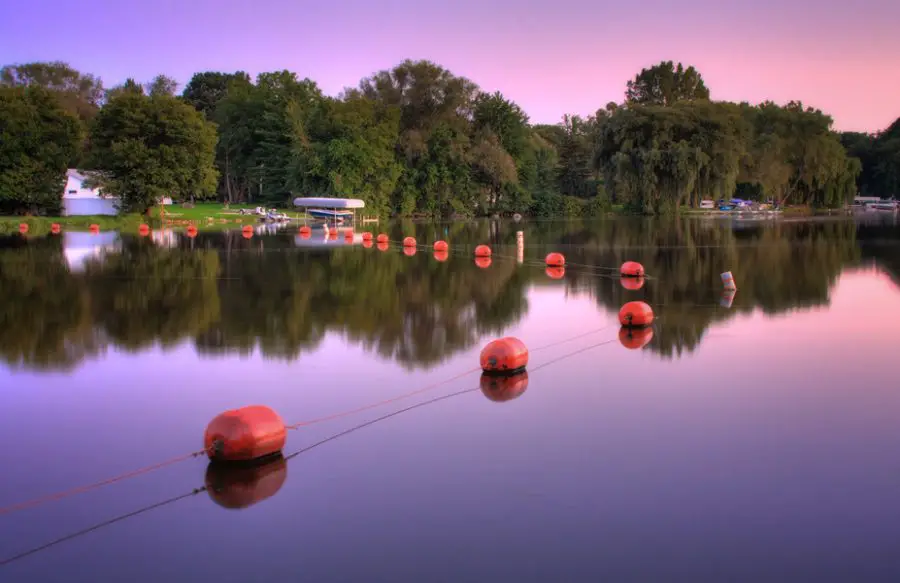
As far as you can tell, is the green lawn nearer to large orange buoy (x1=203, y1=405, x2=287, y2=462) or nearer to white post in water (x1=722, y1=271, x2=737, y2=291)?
white post in water (x1=722, y1=271, x2=737, y2=291)

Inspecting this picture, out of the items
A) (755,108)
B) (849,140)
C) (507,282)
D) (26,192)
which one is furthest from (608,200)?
(507,282)

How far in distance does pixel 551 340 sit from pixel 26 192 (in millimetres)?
54835

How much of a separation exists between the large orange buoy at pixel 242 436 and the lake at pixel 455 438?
23cm

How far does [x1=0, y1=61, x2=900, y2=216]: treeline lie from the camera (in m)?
58.6

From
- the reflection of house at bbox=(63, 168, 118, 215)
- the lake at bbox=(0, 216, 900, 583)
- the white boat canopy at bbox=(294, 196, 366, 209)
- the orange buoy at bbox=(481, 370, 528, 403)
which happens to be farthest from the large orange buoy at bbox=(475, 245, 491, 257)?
the reflection of house at bbox=(63, 168, 118, 215)

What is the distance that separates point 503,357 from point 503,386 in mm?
646

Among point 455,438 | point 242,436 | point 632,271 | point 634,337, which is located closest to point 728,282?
point 632,271

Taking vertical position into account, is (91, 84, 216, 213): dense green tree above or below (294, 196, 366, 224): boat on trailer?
above

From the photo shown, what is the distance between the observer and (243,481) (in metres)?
8.55

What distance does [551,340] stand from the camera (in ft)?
52.4

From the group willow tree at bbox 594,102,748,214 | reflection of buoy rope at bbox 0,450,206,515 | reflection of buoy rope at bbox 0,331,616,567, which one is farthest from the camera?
willow tree at bbox 594,102,748,214

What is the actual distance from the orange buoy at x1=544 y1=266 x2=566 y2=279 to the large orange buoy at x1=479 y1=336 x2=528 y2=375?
46.3 ft

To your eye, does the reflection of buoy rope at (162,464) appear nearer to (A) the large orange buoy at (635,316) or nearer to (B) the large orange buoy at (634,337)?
(B) the large orange buoy at (634,337)

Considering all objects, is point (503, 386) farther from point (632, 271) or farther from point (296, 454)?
point (632, 271)
